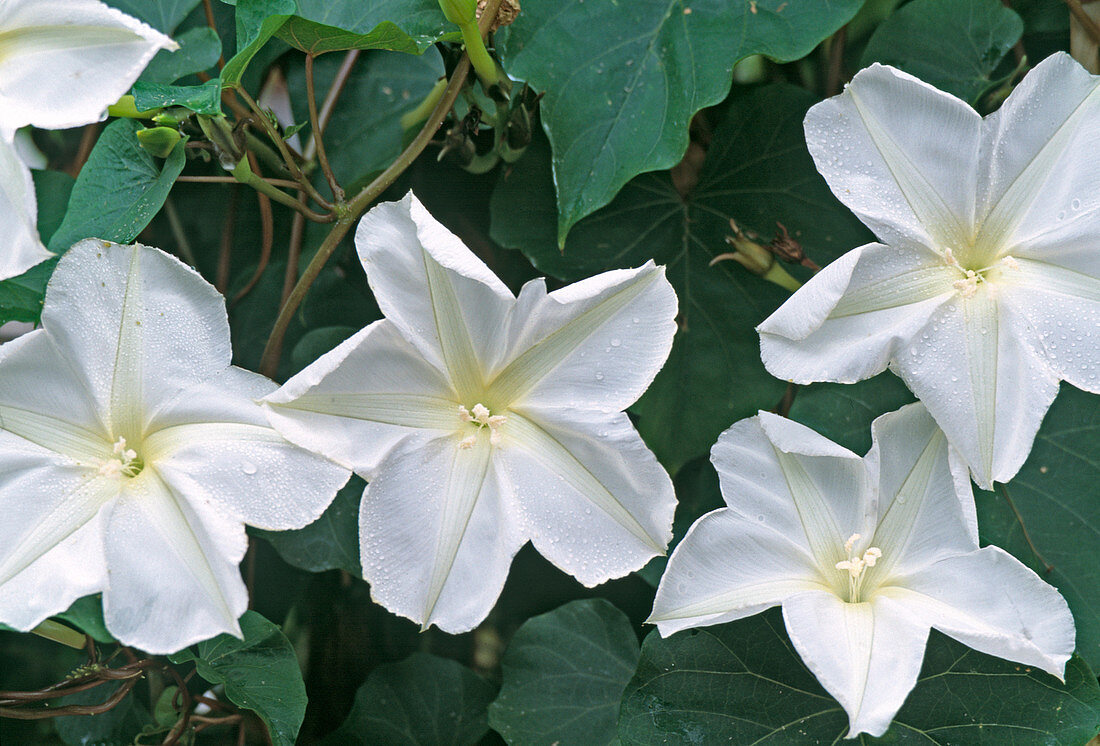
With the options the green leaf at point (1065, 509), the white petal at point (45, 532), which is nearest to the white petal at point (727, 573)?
the green leaf at point (1065, 509)

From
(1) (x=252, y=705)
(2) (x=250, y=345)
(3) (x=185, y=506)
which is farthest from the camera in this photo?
(2) (x=250, y=345)

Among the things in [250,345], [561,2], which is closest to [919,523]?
[561,2]

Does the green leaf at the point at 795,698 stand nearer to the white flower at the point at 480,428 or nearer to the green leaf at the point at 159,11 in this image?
the white flower at the point at 480,428

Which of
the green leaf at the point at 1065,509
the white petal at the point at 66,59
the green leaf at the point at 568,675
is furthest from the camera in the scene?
the green leaf at the point at 568,675

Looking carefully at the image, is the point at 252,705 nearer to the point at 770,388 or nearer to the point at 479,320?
the point at 479,320

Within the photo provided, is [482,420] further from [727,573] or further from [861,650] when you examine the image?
[861,650]

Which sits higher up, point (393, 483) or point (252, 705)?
point (393, 483)
